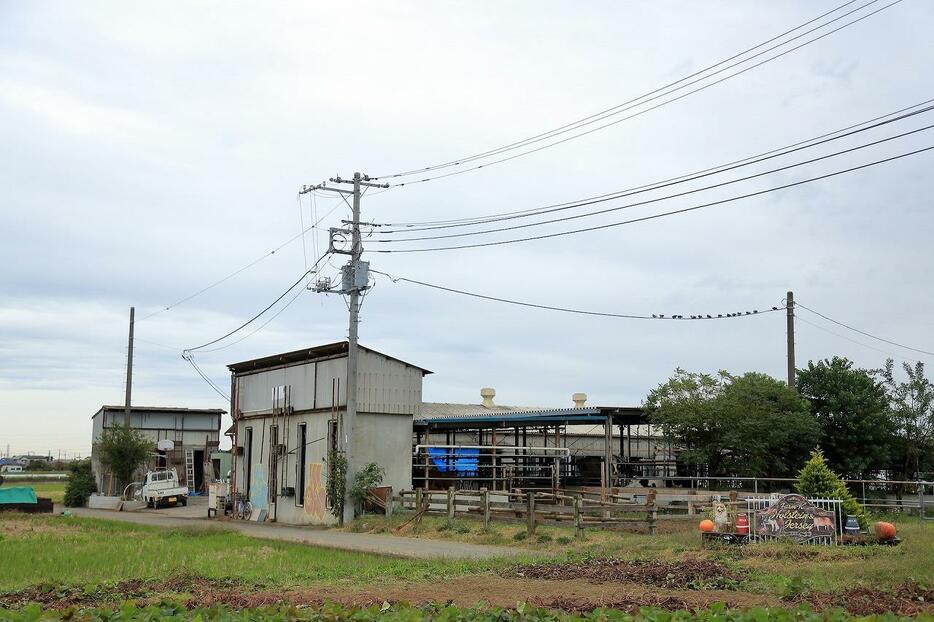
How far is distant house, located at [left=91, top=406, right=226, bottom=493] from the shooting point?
6003 cm

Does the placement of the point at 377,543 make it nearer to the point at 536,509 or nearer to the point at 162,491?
the point at 536,509

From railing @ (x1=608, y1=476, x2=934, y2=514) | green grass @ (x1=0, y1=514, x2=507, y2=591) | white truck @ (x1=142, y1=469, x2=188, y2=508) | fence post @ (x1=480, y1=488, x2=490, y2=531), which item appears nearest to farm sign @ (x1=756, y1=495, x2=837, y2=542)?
green grass @ (x1=0, y1=514, x2=507, y2=591)

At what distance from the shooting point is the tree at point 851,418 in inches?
1572

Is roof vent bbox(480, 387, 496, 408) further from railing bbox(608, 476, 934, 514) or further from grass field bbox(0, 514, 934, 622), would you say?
grass field bbox(0, 514, 934, 622)

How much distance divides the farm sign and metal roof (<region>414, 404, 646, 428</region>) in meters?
12.9

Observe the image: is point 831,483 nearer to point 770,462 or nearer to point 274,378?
point 770,462

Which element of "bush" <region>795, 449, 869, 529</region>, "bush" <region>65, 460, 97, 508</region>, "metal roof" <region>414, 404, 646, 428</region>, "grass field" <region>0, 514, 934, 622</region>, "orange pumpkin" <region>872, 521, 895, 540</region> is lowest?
"bush" <region>65, 460, 97, 508</region>

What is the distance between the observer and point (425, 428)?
39.9 m

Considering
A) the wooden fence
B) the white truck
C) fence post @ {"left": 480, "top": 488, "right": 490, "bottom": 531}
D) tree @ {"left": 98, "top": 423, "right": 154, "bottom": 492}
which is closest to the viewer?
the wooden fence

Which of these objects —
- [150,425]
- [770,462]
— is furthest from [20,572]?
[150,425]

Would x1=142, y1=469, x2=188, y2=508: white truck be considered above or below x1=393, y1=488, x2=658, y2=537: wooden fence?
below

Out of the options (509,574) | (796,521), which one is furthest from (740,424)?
(509,574)

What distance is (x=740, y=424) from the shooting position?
37.0 m

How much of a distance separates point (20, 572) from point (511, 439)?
3803 centimetres
